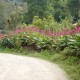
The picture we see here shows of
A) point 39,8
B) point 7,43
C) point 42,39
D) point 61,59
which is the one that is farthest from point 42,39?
point 39,8

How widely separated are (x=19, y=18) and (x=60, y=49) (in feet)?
38.7

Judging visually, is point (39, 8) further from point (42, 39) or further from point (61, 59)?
point (61, 59)

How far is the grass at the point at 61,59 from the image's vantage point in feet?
31.1

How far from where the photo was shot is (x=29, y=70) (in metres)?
9.89

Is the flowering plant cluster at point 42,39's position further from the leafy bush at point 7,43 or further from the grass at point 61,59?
the grass at point 61,59

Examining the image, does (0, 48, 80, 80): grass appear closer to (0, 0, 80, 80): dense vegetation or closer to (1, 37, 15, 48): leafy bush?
(0, 0, 80, 80): dense vegetation

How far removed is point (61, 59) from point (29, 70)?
221cm

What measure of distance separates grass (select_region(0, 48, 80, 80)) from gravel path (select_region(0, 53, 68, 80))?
0.26m

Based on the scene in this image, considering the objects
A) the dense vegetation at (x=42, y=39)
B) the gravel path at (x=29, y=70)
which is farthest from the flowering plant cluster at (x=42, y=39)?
the gravel path at (x=29, y=70)

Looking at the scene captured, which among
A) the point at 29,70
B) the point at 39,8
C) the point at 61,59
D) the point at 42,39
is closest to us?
the point at 29,70

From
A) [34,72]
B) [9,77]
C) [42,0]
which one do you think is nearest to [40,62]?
[34,72]

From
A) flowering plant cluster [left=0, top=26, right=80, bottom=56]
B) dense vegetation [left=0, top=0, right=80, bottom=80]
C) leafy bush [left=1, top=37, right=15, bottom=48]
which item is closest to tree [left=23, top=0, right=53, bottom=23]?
dense vegetation [left=0, top=0, right=80, bottom=80]

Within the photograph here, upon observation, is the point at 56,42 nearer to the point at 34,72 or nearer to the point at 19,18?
the point at 34,72

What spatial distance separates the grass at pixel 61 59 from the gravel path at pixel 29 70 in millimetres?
257
